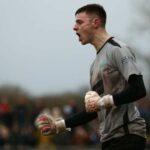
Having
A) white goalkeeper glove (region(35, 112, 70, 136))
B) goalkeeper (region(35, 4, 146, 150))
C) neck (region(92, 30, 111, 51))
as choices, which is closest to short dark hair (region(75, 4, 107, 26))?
goalkeeper (region(35, 4, 146, 150))

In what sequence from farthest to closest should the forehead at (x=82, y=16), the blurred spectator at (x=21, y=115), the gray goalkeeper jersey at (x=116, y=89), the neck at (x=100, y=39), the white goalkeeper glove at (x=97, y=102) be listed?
the blurred spectator at (x=21, y=115)
the forehead at (x=82, y=16)
the neck at (x=100, y=39)
the gray goalkeeper jersey at (x=116, y=89)
the white goalkeeper glove at (x=97, y=102)

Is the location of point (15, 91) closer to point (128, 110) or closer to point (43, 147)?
point (43, 147)

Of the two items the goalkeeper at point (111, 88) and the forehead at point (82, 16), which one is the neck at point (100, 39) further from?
the forehead at point (82, 16)

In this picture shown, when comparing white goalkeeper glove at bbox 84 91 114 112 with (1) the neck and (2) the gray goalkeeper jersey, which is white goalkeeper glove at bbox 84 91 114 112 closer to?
(2) the gray goalkeeper jersey

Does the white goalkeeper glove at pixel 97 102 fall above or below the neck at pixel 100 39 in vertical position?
below

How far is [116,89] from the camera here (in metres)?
6.58

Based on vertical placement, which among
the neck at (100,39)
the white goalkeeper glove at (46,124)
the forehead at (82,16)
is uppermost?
the forehead at (82,16)

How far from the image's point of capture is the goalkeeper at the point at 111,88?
20.6 feet

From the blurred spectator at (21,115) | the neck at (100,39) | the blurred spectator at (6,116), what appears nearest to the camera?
the neck at (100,39)

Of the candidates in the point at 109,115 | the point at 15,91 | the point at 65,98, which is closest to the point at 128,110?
the point at 109,115

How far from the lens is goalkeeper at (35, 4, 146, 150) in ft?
20.6

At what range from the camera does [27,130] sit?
1953 cm

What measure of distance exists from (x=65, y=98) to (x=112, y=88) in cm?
2827

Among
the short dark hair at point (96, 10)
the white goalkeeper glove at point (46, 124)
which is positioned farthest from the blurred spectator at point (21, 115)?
the short dark hair at point (96, 10)
